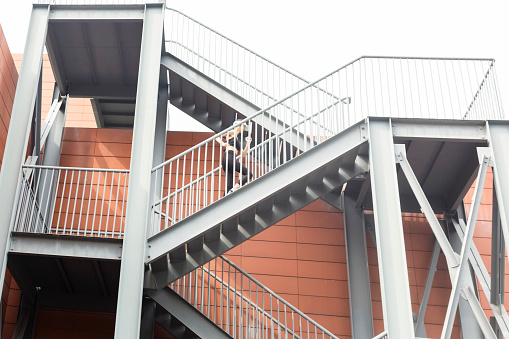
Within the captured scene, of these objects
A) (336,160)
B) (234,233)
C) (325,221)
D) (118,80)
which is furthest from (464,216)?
(118,80)

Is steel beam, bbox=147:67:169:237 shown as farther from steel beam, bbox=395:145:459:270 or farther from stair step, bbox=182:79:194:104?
steel beam, bbox=395:145:459:270

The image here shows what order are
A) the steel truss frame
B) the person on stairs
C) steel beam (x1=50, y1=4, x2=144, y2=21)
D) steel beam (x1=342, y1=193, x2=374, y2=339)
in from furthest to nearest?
steel beam (x1=342, y1=193, x2=374, y2=339)
steel beam (x1=50, y1=4, x2=144, y2=21)
the person on stairs
the steel truss frame

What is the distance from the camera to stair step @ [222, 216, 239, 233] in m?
10.9

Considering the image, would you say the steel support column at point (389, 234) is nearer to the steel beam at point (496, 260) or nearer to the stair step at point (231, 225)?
the steel beam at point (496, 260)

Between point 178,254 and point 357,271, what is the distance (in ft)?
14.7

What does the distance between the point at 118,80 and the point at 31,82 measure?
319 centimetres

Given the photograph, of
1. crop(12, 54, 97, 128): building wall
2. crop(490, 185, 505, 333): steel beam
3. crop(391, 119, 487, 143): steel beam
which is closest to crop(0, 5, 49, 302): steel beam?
crop(391, 119, 487, 143): steel beam

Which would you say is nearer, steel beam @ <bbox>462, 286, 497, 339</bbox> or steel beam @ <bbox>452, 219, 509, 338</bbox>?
steel beam @ <bbox>462, 286, 497, 339</bbox>

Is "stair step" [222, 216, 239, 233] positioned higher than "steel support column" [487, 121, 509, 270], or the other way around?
"steel support column" [487, 121, 509, 270]

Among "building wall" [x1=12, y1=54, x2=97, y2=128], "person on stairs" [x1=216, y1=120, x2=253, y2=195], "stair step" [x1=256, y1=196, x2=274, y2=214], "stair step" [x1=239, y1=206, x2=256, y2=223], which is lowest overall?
"stair step" [x1=239, y1=206, x2=256, y2=223]

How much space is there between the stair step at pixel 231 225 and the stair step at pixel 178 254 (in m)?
0.79

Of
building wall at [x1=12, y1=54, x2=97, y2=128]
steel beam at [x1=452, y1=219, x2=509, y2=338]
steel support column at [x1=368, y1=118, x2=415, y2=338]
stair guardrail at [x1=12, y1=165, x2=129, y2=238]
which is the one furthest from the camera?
building wall at [x1=12, y1=54, x2=97, y2=128]

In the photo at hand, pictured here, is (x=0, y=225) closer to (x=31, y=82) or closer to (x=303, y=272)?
(x=31, y=82)

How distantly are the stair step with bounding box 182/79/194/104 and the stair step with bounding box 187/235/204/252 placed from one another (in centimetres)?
415
